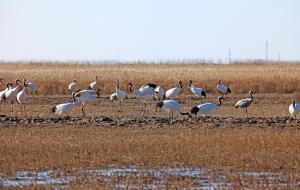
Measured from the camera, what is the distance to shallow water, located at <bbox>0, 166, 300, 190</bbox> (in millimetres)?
11046

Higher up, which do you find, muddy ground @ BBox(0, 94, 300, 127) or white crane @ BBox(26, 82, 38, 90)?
white crane @ BBox(26, 82, 38, 90)

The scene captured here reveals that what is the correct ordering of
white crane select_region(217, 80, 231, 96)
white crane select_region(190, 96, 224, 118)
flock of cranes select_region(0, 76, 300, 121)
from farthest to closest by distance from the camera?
white crane select_region(217, 80, 231, 96) < flock of cranes select_region(0, 76, 300, 121) < white crane select_region(190, 96, 224, 118)

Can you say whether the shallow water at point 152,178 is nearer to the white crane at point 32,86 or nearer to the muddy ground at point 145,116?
the muddy ground at point 145,116

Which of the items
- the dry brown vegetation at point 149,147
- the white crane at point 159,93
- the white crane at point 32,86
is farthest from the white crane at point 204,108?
the white crane at point 32,86

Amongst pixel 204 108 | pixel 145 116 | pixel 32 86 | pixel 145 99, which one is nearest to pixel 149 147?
pixel 204 108

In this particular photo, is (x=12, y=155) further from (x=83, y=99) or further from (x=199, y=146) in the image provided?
(x=83, y=99)

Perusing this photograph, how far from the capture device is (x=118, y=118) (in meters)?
21.8

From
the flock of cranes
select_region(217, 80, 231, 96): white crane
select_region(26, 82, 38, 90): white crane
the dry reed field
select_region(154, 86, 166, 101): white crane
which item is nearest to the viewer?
the dry reed field

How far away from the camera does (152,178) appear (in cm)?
1166

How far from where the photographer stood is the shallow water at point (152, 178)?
1105 cm

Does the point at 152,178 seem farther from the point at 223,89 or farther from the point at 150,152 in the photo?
the point at 223,89

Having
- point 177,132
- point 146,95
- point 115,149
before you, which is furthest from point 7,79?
point 115,149

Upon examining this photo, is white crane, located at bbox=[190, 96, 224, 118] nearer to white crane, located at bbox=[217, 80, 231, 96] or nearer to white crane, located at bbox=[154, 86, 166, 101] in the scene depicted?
white crane, located at bbox=[154, 86, 166, 101]

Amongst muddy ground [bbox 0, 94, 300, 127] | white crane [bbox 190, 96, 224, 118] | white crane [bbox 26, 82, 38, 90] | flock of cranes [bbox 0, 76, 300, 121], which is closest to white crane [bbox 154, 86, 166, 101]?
flock of cranes [bbox 0, 76, 300, 121]
